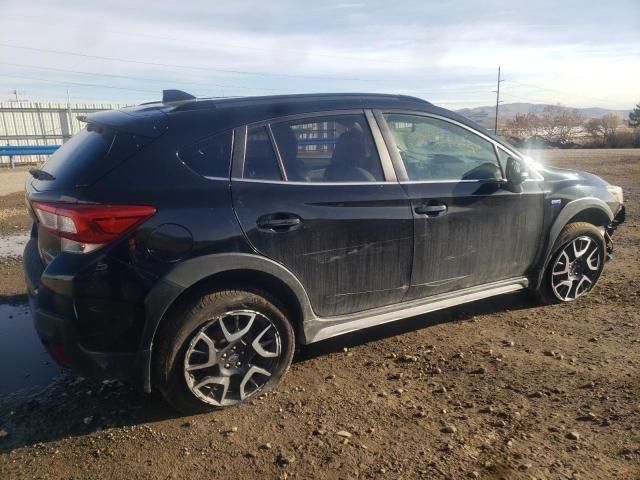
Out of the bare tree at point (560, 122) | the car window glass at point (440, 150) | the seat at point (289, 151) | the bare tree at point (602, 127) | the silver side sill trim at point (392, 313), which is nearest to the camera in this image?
the seat at point (289, 151)

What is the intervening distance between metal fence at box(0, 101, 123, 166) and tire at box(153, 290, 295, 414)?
811 inches

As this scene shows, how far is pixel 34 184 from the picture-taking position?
2934 millimetres

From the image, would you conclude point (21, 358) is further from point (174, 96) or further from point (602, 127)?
point (602, 127)

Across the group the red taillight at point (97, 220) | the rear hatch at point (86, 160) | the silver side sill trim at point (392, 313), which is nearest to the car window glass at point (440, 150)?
the silver side sill trim at point (392, 313)

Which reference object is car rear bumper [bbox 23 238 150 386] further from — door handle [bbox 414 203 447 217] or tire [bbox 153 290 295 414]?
door handle [bbox 414 203 447 217]

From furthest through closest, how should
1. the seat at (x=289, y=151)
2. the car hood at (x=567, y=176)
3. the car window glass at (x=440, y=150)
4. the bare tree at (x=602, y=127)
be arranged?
the bare tree at (x=602, y=127)
the car hood at (x=567, y=176)
the car window glass at (x=440, y=150)
the seat at (x=289, y=151)

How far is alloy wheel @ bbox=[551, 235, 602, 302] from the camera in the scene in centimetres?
432

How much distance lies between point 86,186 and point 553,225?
11.6 ft

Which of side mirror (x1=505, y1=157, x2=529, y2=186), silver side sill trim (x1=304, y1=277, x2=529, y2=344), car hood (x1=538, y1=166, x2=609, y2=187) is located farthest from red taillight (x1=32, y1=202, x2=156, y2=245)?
car hood (x1=538, y1=166, x2=609, y2=187)

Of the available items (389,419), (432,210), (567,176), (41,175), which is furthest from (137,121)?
(567,176)

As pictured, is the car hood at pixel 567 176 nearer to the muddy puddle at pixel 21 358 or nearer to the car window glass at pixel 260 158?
the car window glass at pixel 260 158

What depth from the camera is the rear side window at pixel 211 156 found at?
2.76 meters

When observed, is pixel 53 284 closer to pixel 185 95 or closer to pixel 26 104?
pixel 185 95

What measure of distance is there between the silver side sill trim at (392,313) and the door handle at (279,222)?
643 mm
